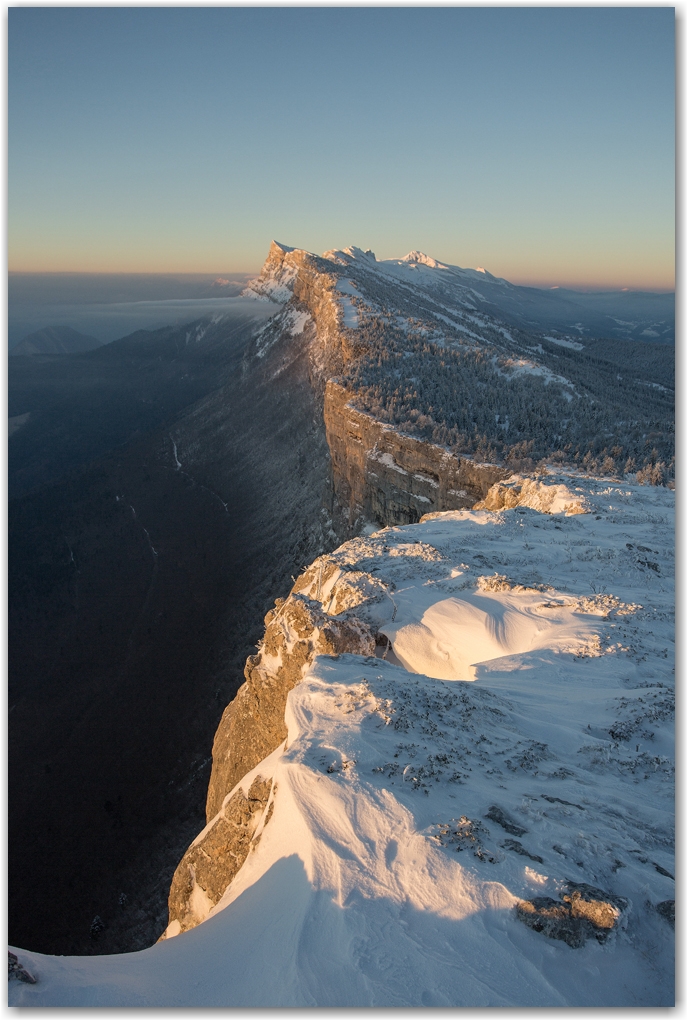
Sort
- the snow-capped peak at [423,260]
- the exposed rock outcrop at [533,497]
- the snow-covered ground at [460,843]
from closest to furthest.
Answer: the snow-covered ground at [460,843]
the exposed rock outcrop at [533,497]
the snow-capped peak at [423,260]

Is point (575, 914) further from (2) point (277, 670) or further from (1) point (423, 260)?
(1) point (423, 260)

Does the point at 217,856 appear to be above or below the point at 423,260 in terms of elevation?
below

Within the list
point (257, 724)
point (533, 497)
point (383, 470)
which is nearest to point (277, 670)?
point (257, 724)

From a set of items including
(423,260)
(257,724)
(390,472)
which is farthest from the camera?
(423,260)

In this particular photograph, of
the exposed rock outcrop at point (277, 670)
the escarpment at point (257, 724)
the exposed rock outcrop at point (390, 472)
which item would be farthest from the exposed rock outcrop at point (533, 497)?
the exposed rock outcrop at point (277, 670)

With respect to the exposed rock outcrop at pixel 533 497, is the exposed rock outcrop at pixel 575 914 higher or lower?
lower

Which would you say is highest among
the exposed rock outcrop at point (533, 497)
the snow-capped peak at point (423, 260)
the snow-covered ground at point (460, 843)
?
the snow-capped peak at point (423, 260)

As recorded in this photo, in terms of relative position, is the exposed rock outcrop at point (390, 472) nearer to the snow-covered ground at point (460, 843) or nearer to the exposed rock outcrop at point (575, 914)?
the snow-covered ground at point (460, 843)

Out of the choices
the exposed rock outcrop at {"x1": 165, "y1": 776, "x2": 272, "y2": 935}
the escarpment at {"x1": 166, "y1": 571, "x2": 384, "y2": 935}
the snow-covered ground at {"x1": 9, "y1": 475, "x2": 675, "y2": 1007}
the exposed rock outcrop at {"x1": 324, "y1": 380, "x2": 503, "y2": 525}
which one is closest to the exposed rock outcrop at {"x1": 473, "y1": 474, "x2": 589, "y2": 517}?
the exposed rock outcrop at {"x1": 324, "y1": 380, "x2": 503, "y2": 525}
